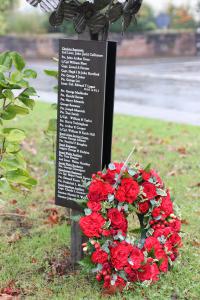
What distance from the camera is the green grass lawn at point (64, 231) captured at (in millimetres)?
3438

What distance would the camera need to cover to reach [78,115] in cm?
351

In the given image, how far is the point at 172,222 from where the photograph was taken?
3.55m

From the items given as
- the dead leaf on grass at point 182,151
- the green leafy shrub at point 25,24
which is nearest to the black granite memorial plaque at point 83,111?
the dead leaf on grass at point 182,151

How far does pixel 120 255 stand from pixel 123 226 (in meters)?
0.18

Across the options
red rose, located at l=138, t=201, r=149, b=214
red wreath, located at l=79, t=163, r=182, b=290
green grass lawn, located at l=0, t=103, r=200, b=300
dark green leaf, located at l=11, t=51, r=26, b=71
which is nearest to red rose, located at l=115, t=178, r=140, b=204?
red wreath, located at l=79, t=163, r=182, b=290

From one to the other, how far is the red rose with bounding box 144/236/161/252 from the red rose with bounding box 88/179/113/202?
38 cm

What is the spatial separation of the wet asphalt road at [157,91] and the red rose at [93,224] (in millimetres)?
5976

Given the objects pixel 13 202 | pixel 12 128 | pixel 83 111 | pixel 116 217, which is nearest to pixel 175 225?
pixel 116 217

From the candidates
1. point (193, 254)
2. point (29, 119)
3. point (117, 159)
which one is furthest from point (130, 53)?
point (193, 254)

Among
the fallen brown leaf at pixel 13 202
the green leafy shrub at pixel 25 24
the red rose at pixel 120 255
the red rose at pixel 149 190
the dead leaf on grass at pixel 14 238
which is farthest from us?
the green leafy shrub at pixel 25 24

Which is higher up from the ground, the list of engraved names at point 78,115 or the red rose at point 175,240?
the list of engraved names at point 78,115

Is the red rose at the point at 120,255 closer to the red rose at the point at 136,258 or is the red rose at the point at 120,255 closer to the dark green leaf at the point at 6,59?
the red rose at the point at 136,258

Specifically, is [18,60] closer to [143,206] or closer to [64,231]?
[143,206]

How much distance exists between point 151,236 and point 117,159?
3.14 m
